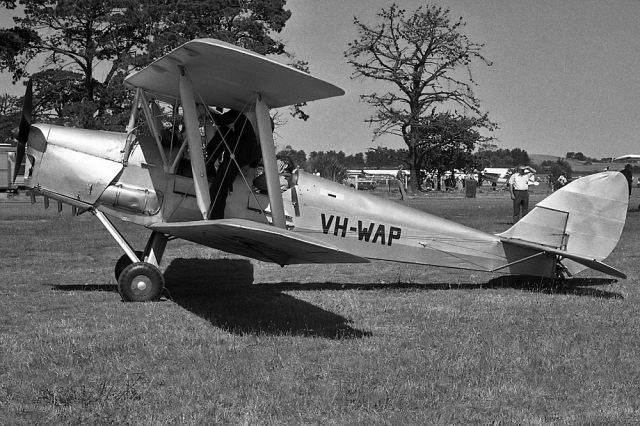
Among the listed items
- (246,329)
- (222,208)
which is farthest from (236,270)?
(246,329)

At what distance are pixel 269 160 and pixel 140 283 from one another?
216 cm

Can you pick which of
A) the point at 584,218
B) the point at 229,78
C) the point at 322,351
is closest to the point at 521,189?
the point at 584,218

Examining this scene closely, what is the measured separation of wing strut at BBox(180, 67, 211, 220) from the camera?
23.7 ft

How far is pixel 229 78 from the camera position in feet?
23.7

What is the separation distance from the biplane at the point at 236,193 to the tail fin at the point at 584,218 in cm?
1

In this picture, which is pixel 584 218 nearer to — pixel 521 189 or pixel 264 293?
pixel 264 293

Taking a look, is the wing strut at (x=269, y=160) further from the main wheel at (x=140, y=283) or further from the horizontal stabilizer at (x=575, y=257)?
the horizontal stabilizer at (x=575, y=257)

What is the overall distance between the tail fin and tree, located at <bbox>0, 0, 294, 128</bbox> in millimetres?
29759

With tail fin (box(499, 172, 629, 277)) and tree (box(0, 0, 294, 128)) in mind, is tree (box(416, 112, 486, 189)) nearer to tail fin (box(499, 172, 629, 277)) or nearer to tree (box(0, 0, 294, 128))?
tree (box(0, 0, 294, 128))

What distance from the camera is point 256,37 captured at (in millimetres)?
38656

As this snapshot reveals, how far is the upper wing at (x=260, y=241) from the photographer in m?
5.72

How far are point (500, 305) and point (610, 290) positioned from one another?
1.87 m

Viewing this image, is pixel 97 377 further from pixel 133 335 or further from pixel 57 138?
pixel 57 138

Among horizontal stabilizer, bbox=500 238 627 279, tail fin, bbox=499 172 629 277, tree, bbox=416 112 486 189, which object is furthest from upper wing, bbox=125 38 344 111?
tree, bbox=416 112 486 189
